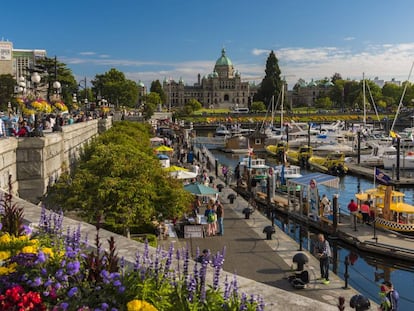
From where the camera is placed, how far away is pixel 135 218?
53.3 ft

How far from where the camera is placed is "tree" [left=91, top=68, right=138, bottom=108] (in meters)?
113

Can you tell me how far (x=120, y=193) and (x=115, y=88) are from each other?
330 feet

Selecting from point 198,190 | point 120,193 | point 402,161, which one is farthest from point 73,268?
point 402,161

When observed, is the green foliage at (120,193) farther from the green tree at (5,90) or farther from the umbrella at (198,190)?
the green tree at (5,90)

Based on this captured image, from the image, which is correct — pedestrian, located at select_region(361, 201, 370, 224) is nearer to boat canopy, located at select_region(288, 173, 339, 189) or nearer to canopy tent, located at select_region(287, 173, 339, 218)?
canopy tent, located at select_region(287, 173, 339, 218)

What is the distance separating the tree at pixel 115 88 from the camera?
371ft

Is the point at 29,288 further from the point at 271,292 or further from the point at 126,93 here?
the point at 126,93

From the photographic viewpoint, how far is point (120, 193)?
52.2 ft

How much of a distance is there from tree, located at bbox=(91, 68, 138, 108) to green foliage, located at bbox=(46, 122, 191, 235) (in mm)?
97547

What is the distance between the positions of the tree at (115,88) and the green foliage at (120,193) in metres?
97.5

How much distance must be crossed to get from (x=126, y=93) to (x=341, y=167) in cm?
7626

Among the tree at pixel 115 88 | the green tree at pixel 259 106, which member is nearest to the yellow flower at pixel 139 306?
the tree at pixel 115 88

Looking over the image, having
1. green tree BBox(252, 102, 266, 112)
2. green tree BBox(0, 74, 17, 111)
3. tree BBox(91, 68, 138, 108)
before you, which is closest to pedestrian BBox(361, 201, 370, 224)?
green tree BBox(0, 74, 17, 111)

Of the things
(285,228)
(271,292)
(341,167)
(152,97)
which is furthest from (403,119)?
(271,292)
